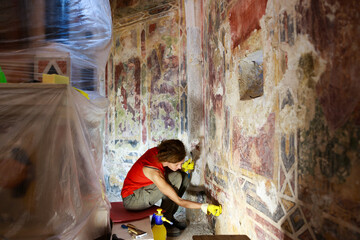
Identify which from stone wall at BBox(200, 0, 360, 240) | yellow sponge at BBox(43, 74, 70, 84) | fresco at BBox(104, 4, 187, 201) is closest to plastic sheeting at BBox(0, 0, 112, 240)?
yellow sponge at BBox(43, 74, 70, 84)

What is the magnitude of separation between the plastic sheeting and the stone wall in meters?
1.34

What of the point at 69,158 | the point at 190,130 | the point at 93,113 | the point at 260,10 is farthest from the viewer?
the point at 190,130

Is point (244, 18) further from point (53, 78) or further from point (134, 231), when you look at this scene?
point (134, 231)

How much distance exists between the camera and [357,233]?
3.50ft

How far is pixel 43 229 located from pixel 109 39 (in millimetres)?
1951

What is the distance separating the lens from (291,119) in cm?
159

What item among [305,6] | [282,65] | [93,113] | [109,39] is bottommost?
[93,113]

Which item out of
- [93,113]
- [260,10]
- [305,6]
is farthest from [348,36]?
[93,113]

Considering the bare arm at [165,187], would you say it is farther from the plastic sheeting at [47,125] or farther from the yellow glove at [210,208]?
the plastic sheeting at [47,125]

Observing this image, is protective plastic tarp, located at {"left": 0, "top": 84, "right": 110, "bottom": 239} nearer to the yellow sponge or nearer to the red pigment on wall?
the yellow sponge

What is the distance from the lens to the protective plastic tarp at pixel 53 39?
1875 millimetres

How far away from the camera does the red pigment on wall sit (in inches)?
82.6

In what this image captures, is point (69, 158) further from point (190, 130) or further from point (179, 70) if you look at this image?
point (179, 70)

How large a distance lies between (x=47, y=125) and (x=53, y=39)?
94 cm
